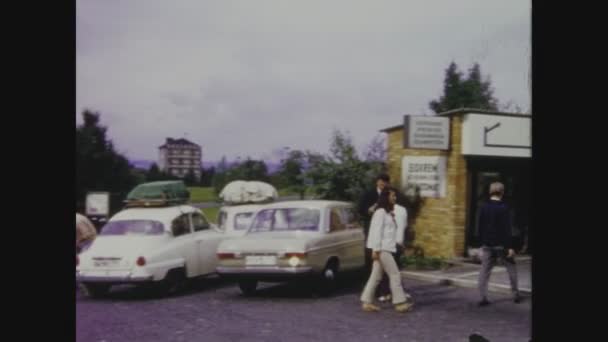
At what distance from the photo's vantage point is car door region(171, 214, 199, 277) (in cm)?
1067

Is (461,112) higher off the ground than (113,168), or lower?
higher

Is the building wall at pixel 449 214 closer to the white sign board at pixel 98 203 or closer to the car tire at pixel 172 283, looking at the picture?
the car tire at pixel 172 283

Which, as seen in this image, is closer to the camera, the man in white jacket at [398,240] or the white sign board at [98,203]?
the man in white jacket at [398,240]

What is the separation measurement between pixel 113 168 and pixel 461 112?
10171 millimetres

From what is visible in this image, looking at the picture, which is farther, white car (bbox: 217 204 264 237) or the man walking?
white car (bbox: 217 204 264 237)

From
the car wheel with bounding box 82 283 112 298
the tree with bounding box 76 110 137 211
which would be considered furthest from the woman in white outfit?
the tree with bounding box 76 110 137 211

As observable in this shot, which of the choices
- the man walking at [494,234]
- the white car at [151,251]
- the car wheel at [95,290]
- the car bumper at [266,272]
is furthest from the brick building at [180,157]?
the man walking at [494,234]

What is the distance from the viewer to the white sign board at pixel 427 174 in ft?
45.6

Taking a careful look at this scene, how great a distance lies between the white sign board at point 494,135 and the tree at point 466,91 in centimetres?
1431

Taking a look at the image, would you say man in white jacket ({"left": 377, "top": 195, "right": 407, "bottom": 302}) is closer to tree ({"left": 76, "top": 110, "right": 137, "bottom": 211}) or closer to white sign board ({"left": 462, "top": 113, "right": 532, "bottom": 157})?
white sign board ({"left": 462, "top": 113, "right": 532, "bottom": 157})
